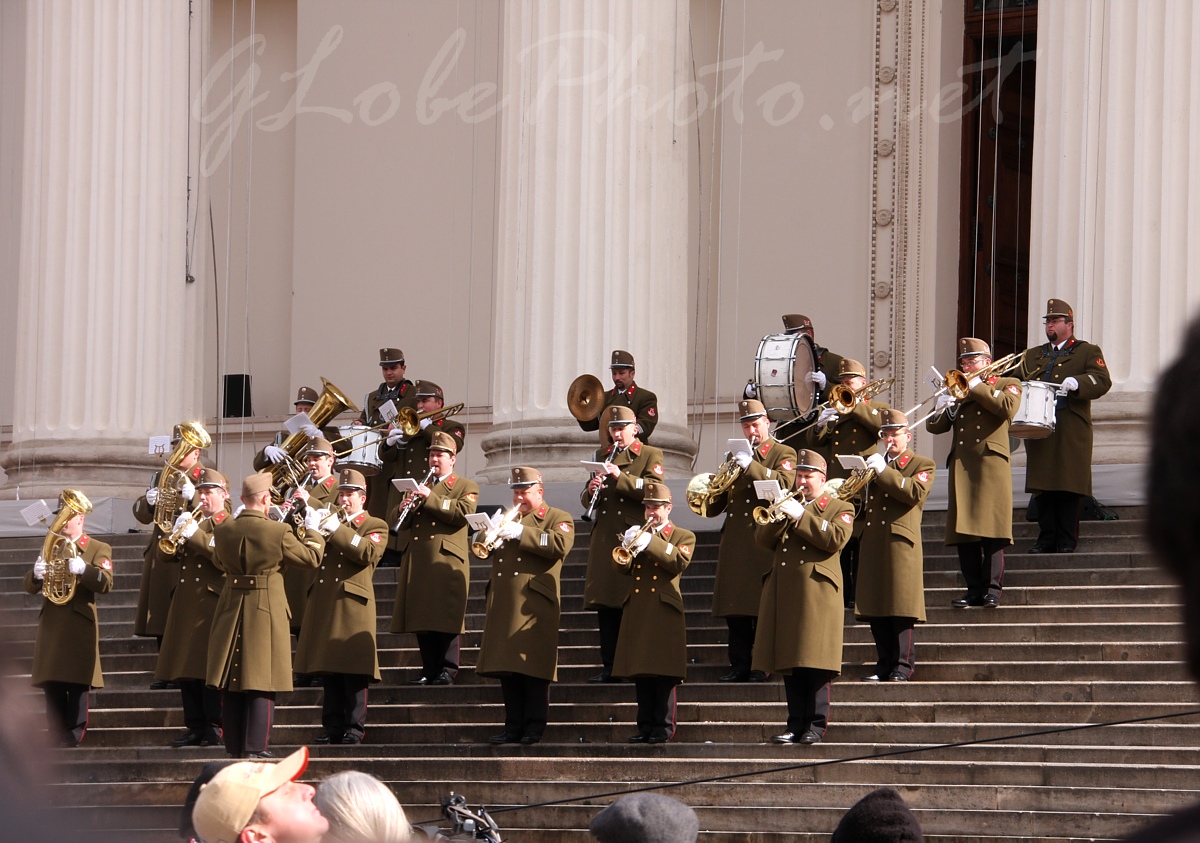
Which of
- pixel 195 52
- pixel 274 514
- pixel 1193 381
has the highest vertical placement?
pixel 195 52

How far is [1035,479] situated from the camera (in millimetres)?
11539

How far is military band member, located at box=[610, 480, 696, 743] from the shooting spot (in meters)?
10.4

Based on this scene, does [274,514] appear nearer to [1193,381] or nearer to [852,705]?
[852,705]

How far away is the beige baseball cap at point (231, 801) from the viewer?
10.2 feet

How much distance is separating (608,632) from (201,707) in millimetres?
2449

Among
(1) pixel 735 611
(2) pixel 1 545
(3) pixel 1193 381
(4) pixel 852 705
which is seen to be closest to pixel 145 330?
(2) pixel 1 545

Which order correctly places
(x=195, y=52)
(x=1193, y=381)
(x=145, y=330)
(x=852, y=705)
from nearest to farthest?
(x=1193, y=381)
(x=852, y=705)
(x=145, y=330)
(x=195, y=52)

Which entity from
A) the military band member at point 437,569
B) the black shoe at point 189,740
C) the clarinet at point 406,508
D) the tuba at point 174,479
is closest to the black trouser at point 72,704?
the black shoe at point 189,740

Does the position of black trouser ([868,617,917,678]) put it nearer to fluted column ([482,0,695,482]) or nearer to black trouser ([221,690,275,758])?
black trouser ([221,690,275,758])

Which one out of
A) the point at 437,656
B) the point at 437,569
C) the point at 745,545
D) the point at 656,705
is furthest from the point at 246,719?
the point at 745,545

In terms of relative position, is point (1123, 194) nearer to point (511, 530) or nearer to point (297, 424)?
point (511, 530)

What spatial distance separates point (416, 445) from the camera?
44.9 ft

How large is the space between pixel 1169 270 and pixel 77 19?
9.72m

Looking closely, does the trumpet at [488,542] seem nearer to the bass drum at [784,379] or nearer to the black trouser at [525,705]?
the black trouser at [525,705]
